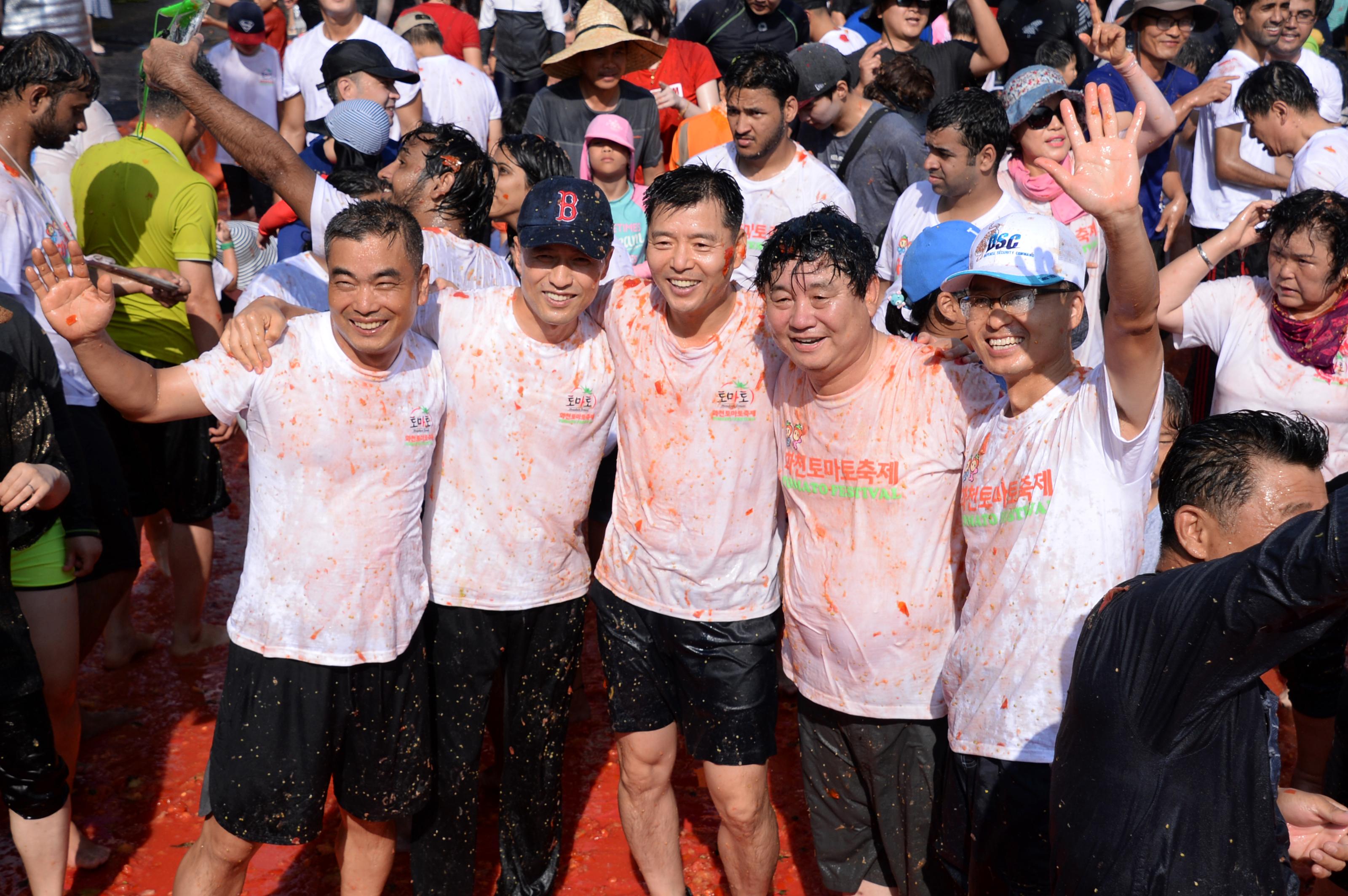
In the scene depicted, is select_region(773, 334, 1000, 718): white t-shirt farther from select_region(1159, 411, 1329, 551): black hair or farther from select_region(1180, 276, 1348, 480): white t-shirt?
select_region(1180, 276, 1348, 480): white t-shirt

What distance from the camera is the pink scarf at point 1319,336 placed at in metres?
3.90

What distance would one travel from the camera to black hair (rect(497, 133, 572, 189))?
4.68 metres

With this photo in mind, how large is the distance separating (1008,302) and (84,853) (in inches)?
142

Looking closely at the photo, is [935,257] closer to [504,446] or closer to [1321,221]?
[504,446]

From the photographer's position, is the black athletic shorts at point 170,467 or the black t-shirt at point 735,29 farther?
the black t-shirt at point 735,29

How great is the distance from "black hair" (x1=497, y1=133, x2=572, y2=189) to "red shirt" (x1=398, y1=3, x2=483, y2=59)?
192 inches

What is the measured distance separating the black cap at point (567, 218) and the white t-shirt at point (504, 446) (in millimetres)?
252

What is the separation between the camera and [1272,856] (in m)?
2.02

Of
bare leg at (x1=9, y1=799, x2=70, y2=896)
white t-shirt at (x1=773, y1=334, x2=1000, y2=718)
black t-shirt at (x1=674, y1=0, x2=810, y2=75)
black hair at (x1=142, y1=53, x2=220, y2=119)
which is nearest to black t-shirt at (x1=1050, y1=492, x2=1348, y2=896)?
white t-shirt at (x1=773, y1=334, x2=1000, y2=718)

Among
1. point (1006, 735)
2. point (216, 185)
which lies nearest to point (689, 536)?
point (1006, 735)

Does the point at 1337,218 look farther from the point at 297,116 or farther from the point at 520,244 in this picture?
the point at 297,116

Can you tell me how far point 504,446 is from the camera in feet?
11.5

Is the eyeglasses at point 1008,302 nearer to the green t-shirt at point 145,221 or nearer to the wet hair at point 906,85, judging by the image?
the green t-shirt at point 145,221

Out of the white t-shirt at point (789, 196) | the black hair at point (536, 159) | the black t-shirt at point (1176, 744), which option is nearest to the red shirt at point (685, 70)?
the white t-shirt at point (789, 196)
